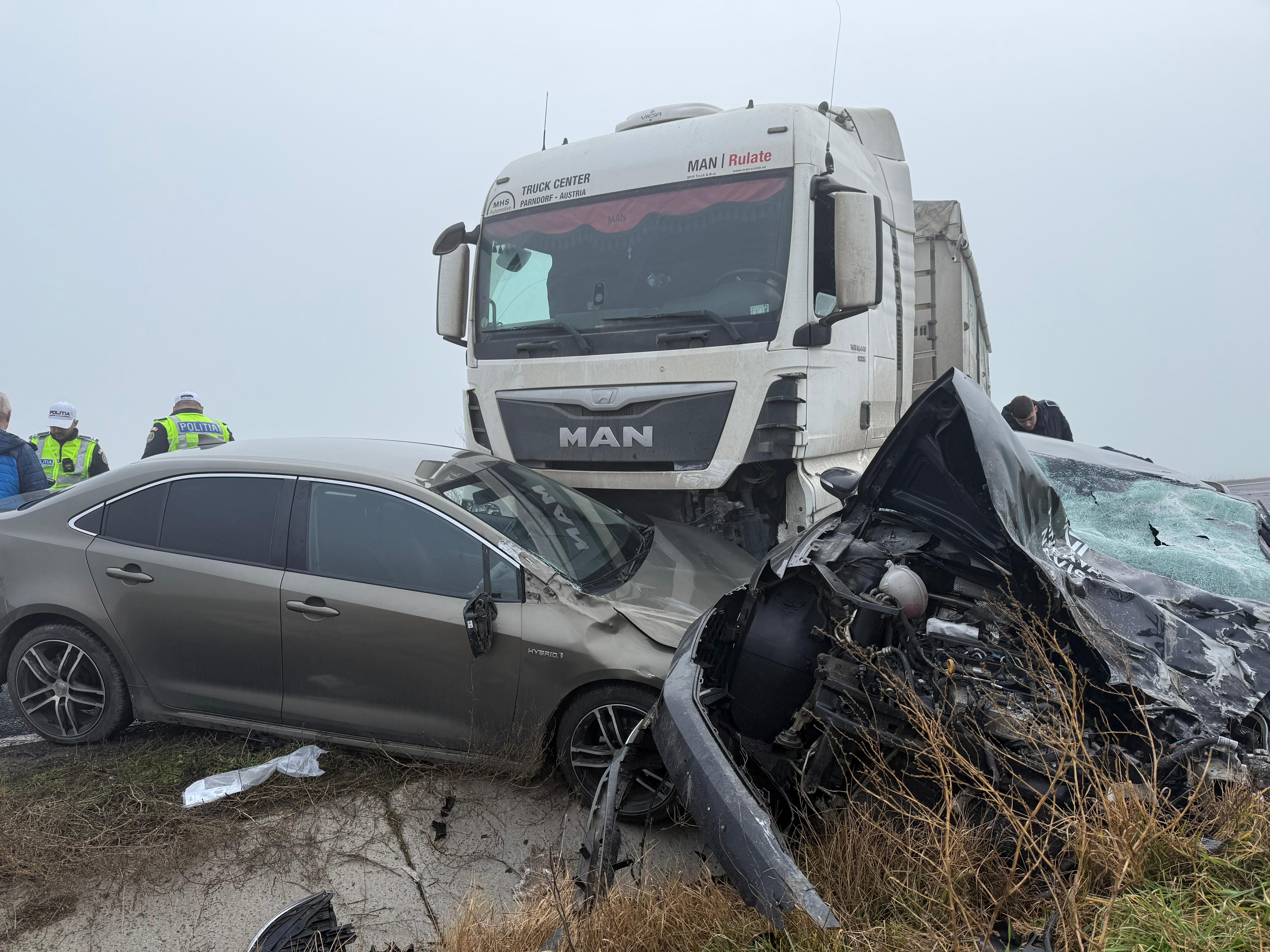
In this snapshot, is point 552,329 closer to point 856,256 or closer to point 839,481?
point 856,256

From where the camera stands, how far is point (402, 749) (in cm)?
353

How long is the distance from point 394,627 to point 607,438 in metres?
2.03

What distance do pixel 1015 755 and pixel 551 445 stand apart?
144 inches

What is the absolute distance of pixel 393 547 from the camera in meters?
3.64

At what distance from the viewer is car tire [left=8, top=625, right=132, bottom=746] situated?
3832 millimetres

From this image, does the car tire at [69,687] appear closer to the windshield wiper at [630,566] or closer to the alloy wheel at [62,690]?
the alloy wheel at [62,690]

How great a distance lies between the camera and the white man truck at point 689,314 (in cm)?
479

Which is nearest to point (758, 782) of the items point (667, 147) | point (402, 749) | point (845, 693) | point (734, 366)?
point (845, 693)

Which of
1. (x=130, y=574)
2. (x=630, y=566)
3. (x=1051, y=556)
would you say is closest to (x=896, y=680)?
(x=1051, y=556)

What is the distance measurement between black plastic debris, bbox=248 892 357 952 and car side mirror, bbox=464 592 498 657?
1113mm

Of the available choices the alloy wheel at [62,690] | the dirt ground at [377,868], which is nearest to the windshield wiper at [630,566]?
the dirt ground at [377,868]

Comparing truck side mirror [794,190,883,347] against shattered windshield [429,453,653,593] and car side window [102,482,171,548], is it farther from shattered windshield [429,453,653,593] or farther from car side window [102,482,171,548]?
car side window [102,482,171,548]

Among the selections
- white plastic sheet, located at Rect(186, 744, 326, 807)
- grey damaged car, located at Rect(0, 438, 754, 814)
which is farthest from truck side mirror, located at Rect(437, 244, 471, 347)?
white plastic sheet, located at Rect(186, 744, 326, 807)

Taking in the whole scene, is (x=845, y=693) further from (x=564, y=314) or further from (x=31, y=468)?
(x=31, y=468)
